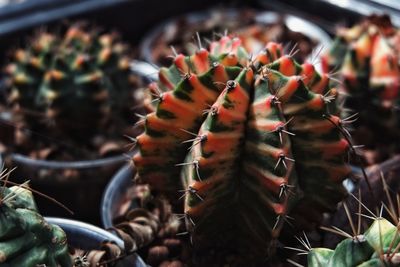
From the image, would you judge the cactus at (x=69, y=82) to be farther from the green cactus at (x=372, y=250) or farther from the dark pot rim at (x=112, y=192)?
the green cactus at (x=372, y=250)

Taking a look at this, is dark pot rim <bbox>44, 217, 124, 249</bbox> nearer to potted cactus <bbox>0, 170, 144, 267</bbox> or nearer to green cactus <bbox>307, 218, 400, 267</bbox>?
potted cactus <bbox>0, 170, 144, 267</bbox>

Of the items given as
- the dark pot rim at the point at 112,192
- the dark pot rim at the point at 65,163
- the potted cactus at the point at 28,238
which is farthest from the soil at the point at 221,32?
the potted cactus at the point at 28,238

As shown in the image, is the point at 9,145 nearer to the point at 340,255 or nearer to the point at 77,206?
the point at 77,206

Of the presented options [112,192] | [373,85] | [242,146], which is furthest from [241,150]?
[373,85]

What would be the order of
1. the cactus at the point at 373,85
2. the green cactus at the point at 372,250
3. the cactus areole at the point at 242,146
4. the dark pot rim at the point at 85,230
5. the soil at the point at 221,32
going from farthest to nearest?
the soil at the point at 221,32 → the cactus at the point at 373,85 → the dark pot rim at the point at 85,230 → the cactus areole at the point at 242,146 → the green cactus at the point at 372,250

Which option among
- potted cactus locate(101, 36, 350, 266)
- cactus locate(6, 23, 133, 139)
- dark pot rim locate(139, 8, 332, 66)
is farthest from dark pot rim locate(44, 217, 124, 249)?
dark pot rim locate(139, 8, 332, 66)

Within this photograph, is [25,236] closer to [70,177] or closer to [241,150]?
[241,150]

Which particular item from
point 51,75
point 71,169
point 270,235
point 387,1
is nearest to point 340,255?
point 270,235
